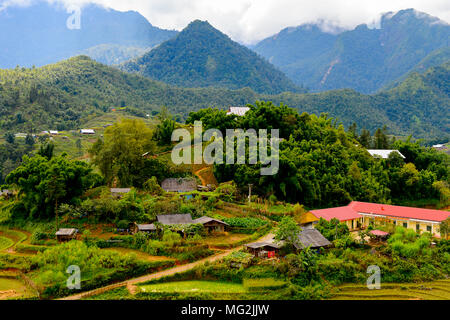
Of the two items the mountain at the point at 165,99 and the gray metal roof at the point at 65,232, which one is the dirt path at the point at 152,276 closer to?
the gray metal roof at the point at 65,232

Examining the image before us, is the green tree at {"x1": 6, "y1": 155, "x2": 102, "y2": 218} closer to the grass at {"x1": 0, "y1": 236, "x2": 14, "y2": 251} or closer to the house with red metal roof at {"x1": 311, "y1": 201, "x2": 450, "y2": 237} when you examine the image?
the grass at {"x1": 0, "y1": 236, "x2": 14, "y2": 251}

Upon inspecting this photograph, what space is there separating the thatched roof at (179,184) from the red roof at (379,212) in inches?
329

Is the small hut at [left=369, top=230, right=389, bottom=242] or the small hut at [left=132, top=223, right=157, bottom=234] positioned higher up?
the small hut at [left=132, top=223, right=157, bottom=234]

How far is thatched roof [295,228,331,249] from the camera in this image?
20366mm

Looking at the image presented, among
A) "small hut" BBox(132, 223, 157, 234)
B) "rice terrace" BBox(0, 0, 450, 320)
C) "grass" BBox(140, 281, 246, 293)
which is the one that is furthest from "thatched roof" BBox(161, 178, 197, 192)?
"grass" BBox(140, 281, 246, 293)

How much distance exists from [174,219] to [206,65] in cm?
13383

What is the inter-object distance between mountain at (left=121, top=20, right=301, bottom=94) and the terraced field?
125361mm

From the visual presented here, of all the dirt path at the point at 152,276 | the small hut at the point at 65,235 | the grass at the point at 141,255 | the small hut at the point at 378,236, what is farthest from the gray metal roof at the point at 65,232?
the small hut at the point at 378,236

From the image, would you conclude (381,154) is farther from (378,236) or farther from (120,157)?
(120,157)

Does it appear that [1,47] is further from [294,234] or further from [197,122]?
[294,234]

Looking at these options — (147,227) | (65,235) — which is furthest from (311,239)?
(65,235)

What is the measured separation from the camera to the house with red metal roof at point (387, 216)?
25109 millimetres

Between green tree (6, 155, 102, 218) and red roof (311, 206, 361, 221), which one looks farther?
red roof (311, 206, 361, 221)
